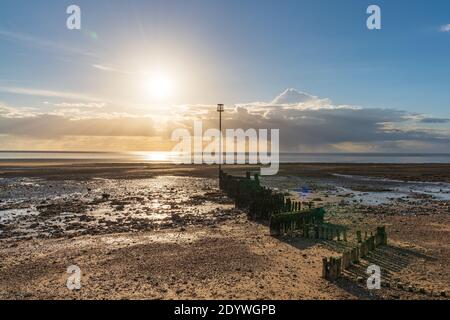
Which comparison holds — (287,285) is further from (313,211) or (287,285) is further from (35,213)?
(35,213)

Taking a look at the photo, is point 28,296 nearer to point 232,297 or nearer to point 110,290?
point 110,290

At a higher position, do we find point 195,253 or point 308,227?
point 308,227

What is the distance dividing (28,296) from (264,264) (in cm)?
877

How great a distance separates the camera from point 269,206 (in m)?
24.3

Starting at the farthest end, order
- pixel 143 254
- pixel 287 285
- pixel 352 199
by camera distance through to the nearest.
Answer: pixel 352 199 < pixel 143 254 < pixel 287 285

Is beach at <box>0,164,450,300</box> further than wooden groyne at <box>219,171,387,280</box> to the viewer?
No

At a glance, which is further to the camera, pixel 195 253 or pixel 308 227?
pixel 308 227

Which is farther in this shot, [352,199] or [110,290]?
[352,199]

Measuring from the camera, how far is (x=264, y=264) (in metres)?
14.8

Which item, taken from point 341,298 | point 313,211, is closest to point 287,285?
point 341,298

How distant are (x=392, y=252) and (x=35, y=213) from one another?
24830 millimetres

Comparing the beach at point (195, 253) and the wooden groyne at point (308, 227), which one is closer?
the beach at point (195, 253)

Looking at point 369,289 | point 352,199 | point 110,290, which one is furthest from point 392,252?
point 352,199
